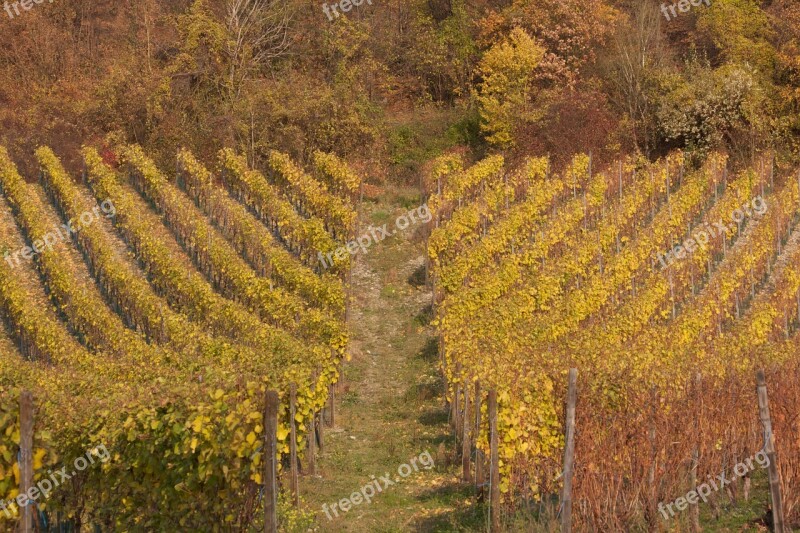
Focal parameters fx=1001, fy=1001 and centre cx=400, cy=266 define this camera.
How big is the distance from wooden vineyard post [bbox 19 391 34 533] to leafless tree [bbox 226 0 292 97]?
28142mm

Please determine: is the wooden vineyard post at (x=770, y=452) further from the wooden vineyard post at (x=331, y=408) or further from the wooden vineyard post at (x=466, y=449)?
the wooden vineyard post at (x=331, y=408)

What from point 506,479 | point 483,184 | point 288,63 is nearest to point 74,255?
point 483,184

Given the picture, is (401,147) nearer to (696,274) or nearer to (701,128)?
(701,128)

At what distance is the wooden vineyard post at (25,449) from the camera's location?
8.32m

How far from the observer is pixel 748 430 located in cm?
1210

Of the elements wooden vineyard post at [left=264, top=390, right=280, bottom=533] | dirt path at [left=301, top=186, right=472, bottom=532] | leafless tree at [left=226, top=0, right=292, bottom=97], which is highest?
leafless tree at [left=226, top=0, right=292, bottom=97]

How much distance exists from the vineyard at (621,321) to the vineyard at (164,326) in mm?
2547

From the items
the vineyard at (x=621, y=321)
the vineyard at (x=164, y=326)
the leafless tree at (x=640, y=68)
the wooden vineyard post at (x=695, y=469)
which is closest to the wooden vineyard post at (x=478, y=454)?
the vineyard at (x=621, y=321)

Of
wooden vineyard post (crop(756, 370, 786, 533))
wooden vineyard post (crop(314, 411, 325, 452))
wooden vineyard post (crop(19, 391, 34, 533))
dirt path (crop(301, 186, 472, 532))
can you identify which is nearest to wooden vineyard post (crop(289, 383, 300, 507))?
dirt path (crop(301, 186, 472, 532))

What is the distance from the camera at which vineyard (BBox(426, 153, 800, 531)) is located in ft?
35.6

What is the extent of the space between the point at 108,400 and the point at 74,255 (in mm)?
16940

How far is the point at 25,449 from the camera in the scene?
27.5ft

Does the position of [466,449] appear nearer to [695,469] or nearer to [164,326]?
[695,469]

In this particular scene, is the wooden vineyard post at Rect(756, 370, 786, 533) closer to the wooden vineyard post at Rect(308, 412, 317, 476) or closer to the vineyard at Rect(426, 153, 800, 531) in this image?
the vineyard at Rect(426, 153, 800, 531)
